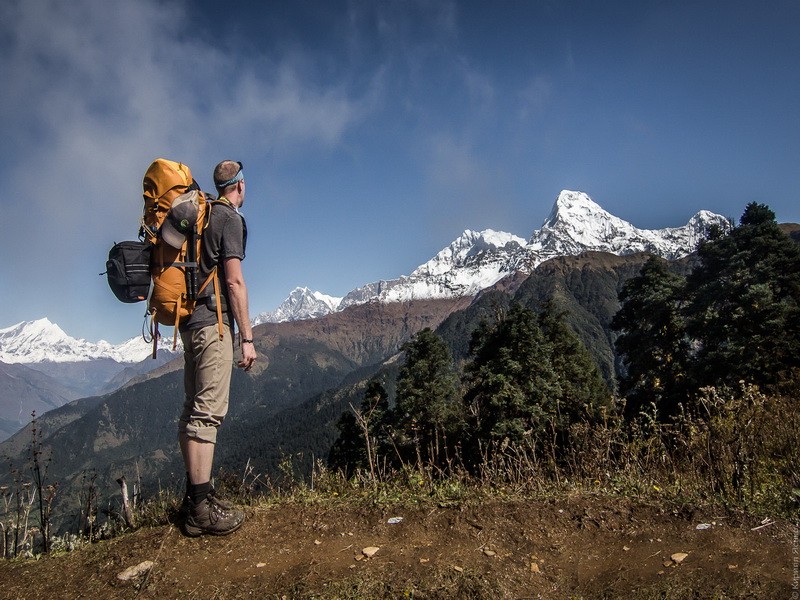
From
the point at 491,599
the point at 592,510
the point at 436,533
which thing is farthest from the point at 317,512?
the point at 592,510

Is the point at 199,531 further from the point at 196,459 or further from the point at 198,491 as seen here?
the point at 196,459

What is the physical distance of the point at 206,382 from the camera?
3.92m

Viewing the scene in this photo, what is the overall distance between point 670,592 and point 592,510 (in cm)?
111

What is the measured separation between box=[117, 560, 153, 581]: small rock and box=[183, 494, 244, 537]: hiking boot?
0.38 metres

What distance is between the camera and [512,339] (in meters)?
22.3

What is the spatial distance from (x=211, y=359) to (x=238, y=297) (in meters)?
0.59

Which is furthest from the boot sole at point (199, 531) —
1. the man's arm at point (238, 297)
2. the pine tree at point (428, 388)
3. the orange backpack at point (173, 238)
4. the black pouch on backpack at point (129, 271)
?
the pine tree at point (428, 388)

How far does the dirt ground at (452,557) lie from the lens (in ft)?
9.53

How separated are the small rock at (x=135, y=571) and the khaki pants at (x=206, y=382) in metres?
0.95

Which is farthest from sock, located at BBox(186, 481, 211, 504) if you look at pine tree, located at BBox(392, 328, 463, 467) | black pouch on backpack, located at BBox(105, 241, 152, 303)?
pine tree, located at BBox(392, 328, 463, 467)

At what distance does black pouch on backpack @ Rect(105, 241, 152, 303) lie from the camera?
372cm

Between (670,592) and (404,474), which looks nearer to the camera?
(670,592)

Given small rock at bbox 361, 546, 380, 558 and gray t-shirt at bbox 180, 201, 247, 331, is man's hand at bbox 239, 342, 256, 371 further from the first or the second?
small rock at bbox 361, 546, 380, 558

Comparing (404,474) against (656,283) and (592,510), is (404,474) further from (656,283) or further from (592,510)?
(656,283)
